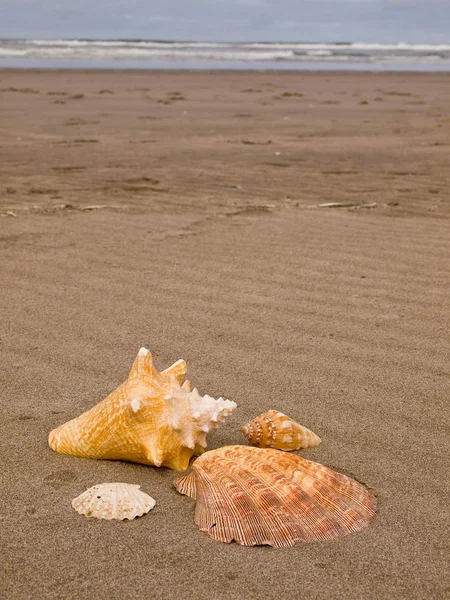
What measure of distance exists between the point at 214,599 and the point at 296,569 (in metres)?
0.23

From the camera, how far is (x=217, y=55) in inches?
1479

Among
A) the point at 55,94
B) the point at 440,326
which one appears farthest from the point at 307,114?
the point at 440,326

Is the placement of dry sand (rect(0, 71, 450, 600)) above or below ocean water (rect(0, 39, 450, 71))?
below

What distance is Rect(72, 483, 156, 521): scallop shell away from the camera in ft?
7.18

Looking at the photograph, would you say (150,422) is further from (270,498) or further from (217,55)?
(217,55)

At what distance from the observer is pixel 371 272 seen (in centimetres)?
455

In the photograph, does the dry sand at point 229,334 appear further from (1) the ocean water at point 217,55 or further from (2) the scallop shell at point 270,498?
(1) the ocean water at point 217,55

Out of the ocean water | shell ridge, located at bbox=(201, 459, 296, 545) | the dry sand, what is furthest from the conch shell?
the ocean water

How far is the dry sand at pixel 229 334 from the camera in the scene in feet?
6.61

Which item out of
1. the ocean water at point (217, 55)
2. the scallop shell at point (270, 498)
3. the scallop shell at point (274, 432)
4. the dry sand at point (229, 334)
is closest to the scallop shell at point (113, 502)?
the dry sand at point (229, 334)

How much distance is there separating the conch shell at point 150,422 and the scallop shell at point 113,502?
150 millimetres

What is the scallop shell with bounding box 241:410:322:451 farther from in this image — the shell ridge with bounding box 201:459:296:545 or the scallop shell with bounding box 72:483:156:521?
the scallop shell with bounding box 72:483:156:521

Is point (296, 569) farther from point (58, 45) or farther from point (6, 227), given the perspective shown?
point (58, 45)

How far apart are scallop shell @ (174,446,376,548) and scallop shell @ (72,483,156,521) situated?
144mm
